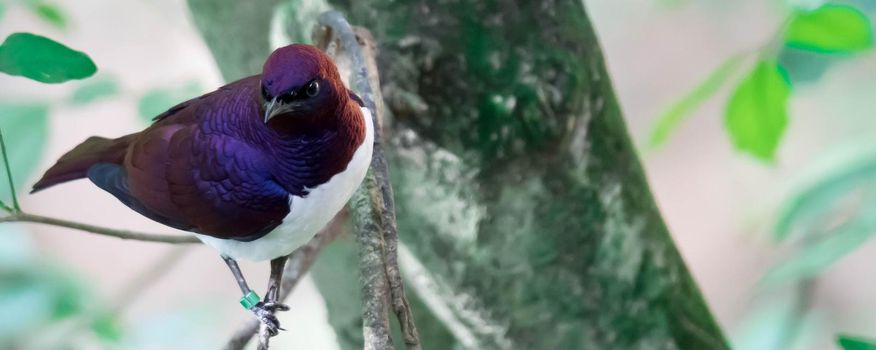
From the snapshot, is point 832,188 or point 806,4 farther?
point 832,188

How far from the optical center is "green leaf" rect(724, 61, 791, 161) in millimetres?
658

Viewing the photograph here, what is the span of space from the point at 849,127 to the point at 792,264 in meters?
1.01

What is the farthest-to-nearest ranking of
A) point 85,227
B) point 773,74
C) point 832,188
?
1. point 832,188
2. point 773,74
3. point 85,227

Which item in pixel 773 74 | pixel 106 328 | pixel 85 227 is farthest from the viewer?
pixel 106 328

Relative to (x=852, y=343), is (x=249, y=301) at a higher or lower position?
higher

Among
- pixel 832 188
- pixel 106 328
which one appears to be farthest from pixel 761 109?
pixel 106 328

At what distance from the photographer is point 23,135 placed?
2.47 feet

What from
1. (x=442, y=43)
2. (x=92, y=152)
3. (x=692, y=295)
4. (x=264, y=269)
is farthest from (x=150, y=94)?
(x=264, y=269)

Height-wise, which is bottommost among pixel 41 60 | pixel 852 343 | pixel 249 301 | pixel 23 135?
pixel 852 343

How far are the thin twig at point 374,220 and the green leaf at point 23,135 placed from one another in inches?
12.5

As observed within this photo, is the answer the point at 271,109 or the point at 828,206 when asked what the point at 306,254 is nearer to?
the point at 271,109

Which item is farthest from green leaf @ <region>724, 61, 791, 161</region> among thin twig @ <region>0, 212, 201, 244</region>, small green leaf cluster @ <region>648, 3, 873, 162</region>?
thin twig @ <region>0, 212, 201, 244</region>

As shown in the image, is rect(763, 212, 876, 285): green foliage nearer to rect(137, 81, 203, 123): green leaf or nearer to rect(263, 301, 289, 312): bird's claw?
rect(263, 301, 289, 312): bird's claw

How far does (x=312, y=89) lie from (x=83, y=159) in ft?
0.80
